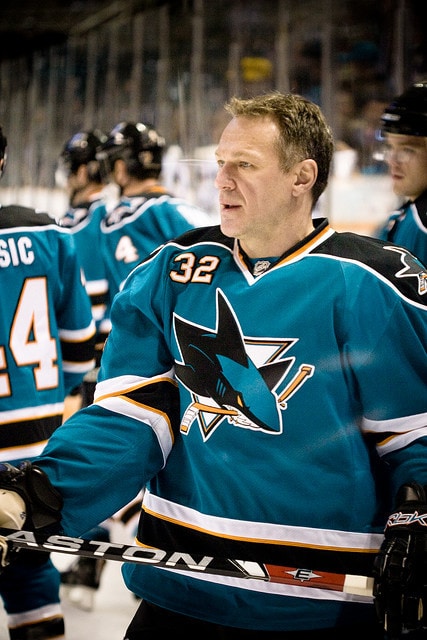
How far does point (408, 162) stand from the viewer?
218 cm

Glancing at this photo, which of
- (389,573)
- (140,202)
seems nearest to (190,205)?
(140,202)

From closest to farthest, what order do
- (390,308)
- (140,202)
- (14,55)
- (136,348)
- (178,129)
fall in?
(390,308) < (136,348) < (140,202) < (178,129) < (14,55)

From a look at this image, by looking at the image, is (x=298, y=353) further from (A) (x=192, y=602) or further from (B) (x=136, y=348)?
(A) (x=192, y=602)

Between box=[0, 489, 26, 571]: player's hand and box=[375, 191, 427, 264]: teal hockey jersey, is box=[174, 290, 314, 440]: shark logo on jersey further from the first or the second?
box=[375, 191, 427, 264]: teal hockey jersey

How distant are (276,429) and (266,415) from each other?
0.08 ft

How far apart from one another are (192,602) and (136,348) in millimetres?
397

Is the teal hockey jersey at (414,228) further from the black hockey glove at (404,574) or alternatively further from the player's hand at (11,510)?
the player's hand at (11,510)

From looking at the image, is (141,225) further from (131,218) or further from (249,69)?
(249,69)

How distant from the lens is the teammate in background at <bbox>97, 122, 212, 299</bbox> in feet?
9.96

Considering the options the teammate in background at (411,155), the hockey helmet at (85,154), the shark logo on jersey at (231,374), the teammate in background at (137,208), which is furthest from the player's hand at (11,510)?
the hockey helmet at (85,154)

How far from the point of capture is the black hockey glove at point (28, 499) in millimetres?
1279

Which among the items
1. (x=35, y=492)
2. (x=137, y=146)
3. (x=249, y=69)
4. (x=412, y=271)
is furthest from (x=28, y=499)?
(x=249, y=69)

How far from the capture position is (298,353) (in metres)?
1.29

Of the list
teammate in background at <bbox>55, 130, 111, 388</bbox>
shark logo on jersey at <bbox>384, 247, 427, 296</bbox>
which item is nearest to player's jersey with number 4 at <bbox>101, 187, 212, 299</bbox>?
teammate in background at <bbox>55, 130, 111, 388</bbox>
